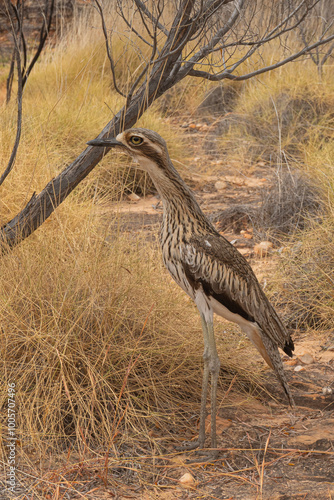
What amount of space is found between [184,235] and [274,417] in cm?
109

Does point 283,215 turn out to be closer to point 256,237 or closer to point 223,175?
point 256,237

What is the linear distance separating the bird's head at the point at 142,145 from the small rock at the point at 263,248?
99.0 inches

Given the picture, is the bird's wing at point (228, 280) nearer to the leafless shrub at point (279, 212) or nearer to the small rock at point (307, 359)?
the small rock at point (307, 359)

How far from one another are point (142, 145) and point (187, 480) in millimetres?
1438

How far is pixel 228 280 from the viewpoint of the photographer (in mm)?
2881

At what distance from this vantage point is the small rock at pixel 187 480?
2.55 m

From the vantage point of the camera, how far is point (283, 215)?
17.9ft

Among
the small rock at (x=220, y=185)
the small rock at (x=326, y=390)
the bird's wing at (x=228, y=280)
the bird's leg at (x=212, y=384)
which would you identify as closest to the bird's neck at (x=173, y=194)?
the bird's wing at (x=228, y=280)

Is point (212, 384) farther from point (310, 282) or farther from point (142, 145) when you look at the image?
point (310, 282)

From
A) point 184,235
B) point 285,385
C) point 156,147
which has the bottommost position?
point 285,385

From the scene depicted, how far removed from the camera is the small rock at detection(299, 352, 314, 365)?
377 centimetres

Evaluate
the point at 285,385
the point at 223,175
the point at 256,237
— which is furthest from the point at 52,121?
the point at 285,385

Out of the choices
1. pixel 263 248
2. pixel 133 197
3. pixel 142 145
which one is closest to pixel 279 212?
pixel 263 248

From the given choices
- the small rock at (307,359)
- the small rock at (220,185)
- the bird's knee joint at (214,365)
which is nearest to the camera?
the bird's knee joint at (214,365)
